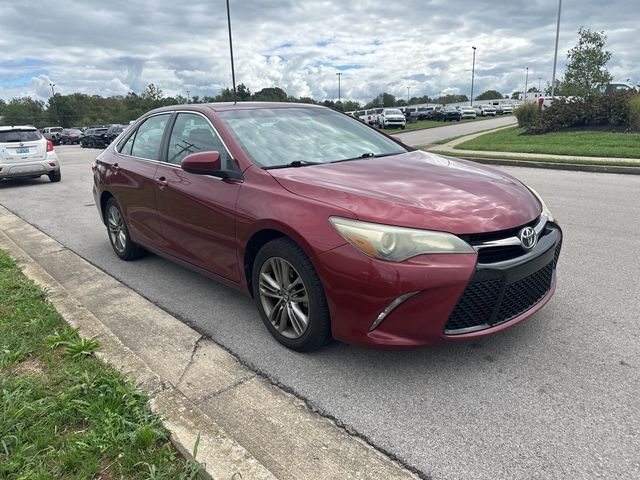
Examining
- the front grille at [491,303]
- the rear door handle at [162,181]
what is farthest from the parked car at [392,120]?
the front grille at [491,303]

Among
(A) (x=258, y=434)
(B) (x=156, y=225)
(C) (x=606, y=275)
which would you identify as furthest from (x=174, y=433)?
(C) (x=606, y=275)

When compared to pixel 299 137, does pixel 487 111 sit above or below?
below

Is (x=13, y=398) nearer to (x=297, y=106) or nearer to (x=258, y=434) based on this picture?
(x=258, y=434)

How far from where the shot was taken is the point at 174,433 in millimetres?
2314

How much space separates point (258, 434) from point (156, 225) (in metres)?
2.65

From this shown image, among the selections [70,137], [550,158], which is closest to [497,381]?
[550,158]

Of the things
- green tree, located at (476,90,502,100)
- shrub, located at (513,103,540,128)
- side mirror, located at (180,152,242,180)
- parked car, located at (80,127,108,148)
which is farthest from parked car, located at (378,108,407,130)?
green tree, located at (476,90,502,100)

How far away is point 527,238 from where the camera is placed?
286 cm

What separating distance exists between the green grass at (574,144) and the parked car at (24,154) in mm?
13145

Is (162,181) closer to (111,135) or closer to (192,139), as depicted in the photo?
(192,139)

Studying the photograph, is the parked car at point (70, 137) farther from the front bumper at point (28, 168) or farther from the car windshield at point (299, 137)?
the car windshield at point (299, 137)

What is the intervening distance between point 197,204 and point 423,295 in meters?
2.01

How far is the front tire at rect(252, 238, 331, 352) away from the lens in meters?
2.92

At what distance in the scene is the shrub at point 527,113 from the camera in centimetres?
2172
